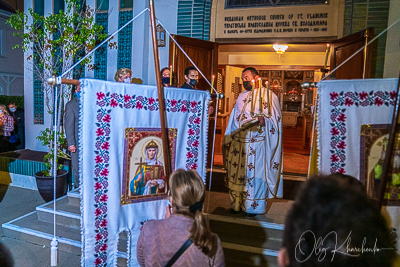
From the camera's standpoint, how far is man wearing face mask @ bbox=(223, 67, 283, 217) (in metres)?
4.49

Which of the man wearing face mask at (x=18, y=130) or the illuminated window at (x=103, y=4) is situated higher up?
the illuminated window at (x=103, y=4)

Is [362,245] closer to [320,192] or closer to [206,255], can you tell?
[320,192]

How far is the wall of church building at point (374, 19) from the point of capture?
509 centimetres

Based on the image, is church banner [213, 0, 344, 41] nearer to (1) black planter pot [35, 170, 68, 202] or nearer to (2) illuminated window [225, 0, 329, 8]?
(2) illuminated window [225, 0, 329, 8]

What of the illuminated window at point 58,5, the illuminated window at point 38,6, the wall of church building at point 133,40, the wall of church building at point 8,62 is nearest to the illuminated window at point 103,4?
the wall of church building at point 133,40

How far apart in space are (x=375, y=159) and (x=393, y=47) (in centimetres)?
319

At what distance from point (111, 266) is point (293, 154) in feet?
22.8

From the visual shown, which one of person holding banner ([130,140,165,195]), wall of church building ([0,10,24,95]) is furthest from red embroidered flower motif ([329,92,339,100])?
wall of church building ([0,10,24,95])

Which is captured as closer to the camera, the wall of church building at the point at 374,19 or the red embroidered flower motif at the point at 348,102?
the red embroidered flower motif at the point at 348,102

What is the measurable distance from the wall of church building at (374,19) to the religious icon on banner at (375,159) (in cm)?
303

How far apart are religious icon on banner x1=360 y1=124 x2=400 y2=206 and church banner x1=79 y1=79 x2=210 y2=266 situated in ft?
4.80

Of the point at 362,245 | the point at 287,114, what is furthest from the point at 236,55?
the point at 362,245

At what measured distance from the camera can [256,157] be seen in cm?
452

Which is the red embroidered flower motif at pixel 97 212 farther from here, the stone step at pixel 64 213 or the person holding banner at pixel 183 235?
the stone step at pixel 64 213
